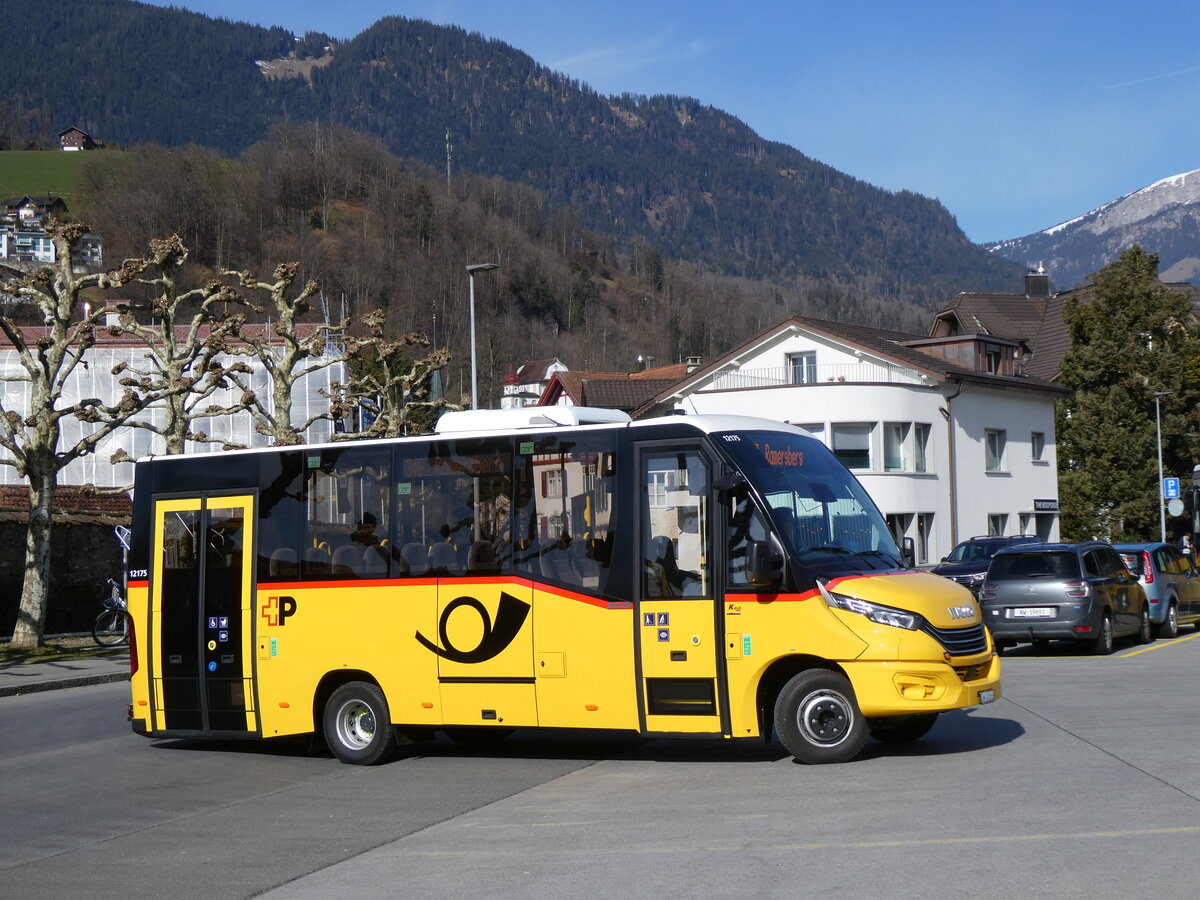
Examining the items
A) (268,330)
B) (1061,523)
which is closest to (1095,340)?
(1061,523)

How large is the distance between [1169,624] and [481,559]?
1775 centimetres

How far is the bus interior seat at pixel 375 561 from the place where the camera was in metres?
12.5

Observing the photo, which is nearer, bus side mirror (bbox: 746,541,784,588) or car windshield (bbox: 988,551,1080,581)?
bus side mirror (bbox: 746,541,784,588)

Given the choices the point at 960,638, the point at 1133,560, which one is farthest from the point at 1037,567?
the point at 960,638

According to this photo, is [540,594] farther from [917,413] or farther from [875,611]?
[917,413]

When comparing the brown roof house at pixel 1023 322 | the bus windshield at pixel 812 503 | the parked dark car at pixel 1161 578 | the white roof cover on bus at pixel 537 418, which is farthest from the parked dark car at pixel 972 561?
the brown roof house at pixel 1023 322

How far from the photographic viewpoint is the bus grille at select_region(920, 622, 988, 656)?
10883mm

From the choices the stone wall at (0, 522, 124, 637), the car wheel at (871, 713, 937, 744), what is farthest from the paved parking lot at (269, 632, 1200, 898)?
the stone wall at (0, 522, 124, 637)

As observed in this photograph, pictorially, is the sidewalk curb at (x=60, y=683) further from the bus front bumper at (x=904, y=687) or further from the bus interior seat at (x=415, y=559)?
the bus front bumper at (x=904, y=687)

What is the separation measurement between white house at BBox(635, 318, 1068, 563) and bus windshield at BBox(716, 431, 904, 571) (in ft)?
120

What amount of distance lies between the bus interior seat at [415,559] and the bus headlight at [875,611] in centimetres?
358

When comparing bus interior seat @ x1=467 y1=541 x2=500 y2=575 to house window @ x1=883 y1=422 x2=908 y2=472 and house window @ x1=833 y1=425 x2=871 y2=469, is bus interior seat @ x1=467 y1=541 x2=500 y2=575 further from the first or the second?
house window @ x1=883 y1=422 x2=908 y2=472

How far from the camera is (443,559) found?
12.3 meters

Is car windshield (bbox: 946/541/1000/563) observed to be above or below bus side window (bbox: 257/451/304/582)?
below
